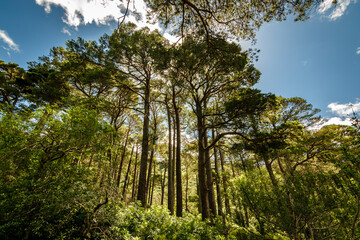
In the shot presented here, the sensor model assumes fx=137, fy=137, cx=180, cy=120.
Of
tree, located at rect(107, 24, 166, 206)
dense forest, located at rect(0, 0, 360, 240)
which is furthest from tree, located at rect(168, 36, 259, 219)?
tree, located at rect(107, 24, 166, 206)

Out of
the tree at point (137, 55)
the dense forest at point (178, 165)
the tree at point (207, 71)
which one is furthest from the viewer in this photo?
the tree at point (137, 55)

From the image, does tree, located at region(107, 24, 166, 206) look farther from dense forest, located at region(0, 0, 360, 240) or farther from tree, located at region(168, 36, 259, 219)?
tree, located at region(168, 36, 259, 219)

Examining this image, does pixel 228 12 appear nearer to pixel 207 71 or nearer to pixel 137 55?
pixel 207 71

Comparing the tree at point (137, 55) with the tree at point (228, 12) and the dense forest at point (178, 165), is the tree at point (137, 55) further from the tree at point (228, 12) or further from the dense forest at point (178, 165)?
the tree at point (228, 12)

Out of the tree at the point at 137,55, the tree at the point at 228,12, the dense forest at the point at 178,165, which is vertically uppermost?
the tree at the point at 137,55

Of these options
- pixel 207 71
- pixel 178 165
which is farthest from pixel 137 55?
pixel 178 165

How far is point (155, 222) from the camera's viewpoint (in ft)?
14.0

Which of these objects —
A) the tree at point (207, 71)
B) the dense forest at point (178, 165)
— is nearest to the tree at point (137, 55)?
the dense forest at point (178, 165)

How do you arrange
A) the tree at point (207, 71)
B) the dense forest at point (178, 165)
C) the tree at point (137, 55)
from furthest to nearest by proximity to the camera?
the tree at point (137, 55) < the tree at point (207, 71) < the dense forest at point (178, 165)

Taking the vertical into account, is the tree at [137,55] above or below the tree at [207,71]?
above

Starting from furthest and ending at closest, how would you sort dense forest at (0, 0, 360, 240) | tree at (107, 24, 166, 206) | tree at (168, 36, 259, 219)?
1. tree at (107, 24, 166, 206)
2. tree at (168, 36, 259, 219)
3. dense forest at (0, 0, 360, 240)

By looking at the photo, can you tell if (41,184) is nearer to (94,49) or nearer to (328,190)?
(328,190)

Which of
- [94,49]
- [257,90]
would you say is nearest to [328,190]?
[257,90]

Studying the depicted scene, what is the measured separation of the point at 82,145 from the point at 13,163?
153 cm
